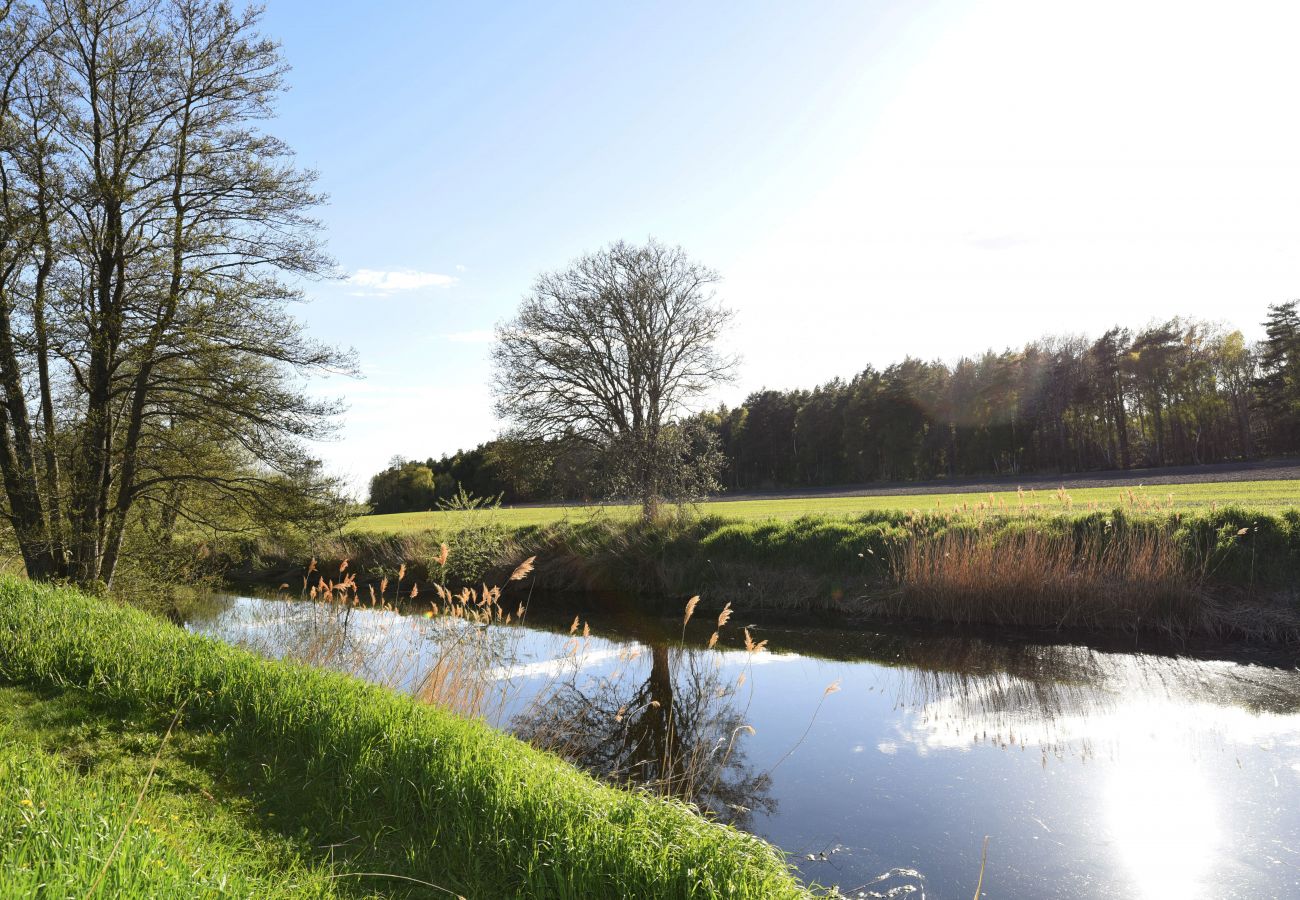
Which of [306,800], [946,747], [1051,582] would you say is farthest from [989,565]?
[306,800]

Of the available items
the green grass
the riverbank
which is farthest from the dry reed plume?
the green grass

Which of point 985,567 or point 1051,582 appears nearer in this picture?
point 1051,582

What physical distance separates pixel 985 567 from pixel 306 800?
10845 millimetres

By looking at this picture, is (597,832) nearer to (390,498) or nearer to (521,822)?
(521,822)

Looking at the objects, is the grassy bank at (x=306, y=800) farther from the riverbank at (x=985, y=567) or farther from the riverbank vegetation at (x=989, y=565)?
the riverbank vegetation at (x=989, y=565)

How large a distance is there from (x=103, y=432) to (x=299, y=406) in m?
3.00

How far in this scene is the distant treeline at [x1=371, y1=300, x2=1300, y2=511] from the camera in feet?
137

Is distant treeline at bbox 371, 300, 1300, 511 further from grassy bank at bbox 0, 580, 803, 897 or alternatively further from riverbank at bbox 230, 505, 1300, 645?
grassy bank at bbox 0, 580, 803, 897

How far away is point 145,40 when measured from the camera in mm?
13008

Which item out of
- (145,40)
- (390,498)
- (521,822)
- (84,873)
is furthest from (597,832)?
(390,498)

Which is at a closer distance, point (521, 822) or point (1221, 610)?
point (521, 822)

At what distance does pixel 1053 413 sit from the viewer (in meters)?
45.3

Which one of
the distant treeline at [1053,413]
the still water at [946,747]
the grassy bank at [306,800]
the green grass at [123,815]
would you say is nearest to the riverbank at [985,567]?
the still water at [946,747]

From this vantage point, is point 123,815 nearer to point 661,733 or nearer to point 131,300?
point 661,733
